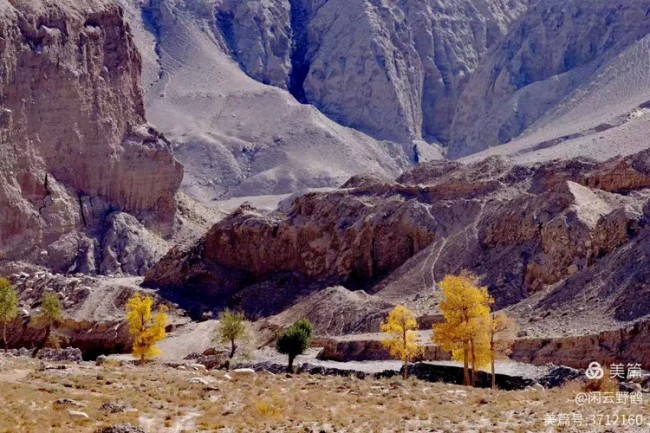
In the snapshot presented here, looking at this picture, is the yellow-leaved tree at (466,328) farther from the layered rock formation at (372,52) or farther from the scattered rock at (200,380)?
the layered rock formation at (372,52)

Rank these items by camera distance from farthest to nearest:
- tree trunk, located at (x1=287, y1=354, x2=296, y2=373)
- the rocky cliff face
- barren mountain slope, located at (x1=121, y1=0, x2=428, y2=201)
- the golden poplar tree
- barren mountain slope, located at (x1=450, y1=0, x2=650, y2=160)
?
1. barren mountain slope, located at (x1=121, y1=0, x2=428, y2=201)
2. barren mountain slope, located at (x1=450, y1=0, x2=650, y2=160)
3. the rocky cliff face
4. tree trunk, located at (x1=287, y1=354, x2=296, y2=373)
5. the golden poplar tree

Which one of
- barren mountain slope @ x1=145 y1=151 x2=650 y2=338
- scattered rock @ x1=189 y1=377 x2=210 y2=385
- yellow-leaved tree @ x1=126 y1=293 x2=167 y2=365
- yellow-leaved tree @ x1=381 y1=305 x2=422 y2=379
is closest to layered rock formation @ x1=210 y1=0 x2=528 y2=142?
barren mountain slope @ x1=145 y1=151 x2=650 y2=338

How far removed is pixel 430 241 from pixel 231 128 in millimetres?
84673

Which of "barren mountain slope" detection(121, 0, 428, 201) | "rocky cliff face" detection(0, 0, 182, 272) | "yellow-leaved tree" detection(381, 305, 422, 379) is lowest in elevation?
"yellow-leaved tree" detection(381, 305, 422, 379)

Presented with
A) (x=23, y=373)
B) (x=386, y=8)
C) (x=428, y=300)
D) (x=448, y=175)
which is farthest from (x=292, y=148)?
(x=23, y=373)

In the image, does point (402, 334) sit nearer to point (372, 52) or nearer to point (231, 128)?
point (231, 128)

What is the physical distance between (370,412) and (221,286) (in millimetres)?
49572

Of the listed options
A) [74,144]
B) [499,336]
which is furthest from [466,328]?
[74,144]

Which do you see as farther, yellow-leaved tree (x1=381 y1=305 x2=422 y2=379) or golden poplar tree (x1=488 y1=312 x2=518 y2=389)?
yellow-leaved tree (x1=381 y1=305 x2=422 y2=379)

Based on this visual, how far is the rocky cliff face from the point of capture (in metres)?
86.4

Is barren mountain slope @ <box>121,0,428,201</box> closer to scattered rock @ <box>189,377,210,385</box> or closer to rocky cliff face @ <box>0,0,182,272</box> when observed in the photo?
rocky cliff face @ <box>0,0,182,272</box>

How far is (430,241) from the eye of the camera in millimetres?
67500

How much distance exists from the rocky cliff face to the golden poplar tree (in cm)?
5079

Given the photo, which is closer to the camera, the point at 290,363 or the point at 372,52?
the point at 290,363
